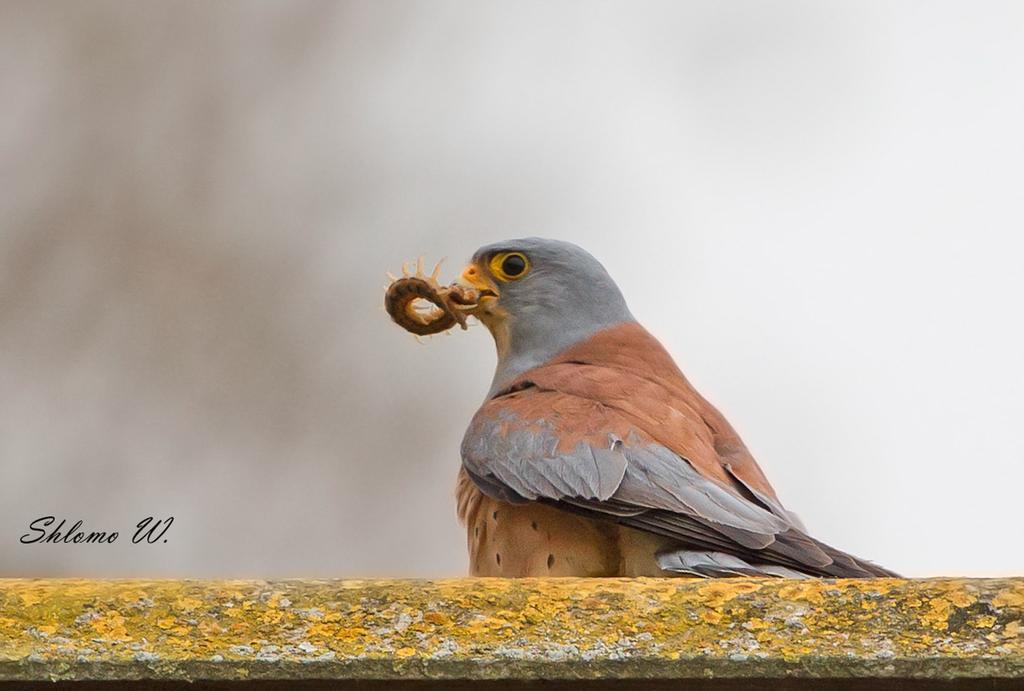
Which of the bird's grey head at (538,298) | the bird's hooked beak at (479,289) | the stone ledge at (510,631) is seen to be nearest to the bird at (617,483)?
the bird's grey head at (538,298)

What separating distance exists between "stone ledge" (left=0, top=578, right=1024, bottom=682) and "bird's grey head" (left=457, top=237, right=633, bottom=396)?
1.71 meters

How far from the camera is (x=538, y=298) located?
2994mm

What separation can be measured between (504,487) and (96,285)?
2.67 metres

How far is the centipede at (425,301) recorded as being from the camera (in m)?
2.95

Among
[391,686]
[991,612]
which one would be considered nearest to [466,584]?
[391,686]

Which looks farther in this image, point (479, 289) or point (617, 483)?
point (479, 289)

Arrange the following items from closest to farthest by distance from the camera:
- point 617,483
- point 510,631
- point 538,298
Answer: point 510,631 → point 617,483 → point 538,298

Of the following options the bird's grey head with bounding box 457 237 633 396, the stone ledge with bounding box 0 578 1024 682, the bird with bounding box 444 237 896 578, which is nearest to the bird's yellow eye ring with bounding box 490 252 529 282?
the bird's grey head with bounding box 457 237 633 396

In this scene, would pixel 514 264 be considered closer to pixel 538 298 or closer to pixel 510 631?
pixel 538 298

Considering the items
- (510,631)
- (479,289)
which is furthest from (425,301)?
(510,631)

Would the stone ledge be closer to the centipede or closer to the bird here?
the bird

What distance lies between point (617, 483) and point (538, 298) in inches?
35.4

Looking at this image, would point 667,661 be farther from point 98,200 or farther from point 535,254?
point 98,200

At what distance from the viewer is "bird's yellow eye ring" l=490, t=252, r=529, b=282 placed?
9.94 feet
